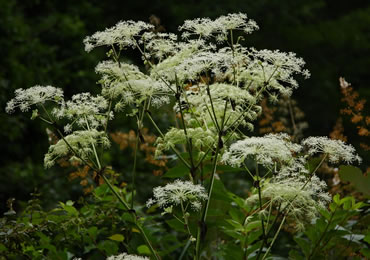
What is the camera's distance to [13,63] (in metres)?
6.36

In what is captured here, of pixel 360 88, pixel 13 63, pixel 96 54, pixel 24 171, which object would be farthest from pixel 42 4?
pixel 360 88

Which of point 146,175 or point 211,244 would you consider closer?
point 211,244

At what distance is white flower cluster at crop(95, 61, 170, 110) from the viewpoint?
2078 mm

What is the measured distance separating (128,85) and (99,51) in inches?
249

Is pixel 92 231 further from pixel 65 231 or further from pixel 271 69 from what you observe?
pixel 271 69

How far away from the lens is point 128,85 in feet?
6.90

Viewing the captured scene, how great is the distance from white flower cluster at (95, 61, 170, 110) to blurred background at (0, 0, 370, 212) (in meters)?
2.27

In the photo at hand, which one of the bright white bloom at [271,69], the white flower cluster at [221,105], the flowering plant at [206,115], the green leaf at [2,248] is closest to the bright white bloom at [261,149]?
the flowering plant at [206,115]

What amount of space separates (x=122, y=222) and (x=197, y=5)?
7297 mm

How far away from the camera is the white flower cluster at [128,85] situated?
2.08m

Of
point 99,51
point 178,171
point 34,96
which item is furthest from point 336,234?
point 99,51

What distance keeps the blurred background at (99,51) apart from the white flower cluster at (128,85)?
2.27 m

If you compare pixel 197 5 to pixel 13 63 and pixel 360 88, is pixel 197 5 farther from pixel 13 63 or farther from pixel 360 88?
pixel 13 63

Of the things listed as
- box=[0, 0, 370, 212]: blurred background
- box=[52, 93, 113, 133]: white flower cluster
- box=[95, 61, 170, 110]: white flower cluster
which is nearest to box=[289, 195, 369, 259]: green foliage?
box=[95, 61, 170, 110]: white flower cluster
